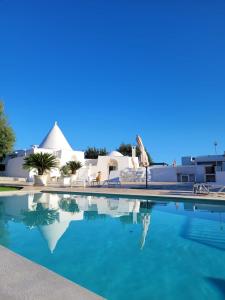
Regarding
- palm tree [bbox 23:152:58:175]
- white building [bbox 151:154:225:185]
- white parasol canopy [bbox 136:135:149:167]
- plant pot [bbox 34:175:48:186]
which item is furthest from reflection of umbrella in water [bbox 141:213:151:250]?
palm tree [bbox 23:152:58:175]

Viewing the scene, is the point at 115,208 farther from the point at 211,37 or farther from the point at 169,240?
the point at 211,37

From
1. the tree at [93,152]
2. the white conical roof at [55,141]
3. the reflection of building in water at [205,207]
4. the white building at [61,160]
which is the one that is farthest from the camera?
the tree at [93,152]

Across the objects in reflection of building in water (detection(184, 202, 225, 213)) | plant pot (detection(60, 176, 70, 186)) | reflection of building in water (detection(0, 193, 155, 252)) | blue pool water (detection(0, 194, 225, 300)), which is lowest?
blue pool water (detection(0, 194, 225, 300))

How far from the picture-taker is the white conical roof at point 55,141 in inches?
1325

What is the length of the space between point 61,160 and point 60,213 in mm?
20034

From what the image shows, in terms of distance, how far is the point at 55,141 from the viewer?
3403 centimetres

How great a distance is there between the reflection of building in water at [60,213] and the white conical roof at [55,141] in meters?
20.3

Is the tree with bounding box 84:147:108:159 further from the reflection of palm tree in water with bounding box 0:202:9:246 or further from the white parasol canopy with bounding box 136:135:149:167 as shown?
the reflection of palm tree in water with bounding box 0:202:9:246

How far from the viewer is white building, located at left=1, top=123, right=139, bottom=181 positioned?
→ 94.5ft

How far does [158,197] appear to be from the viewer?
42.3 ft

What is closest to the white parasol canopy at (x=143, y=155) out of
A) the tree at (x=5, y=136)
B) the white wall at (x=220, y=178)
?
the white wall at (x=220, y=178)

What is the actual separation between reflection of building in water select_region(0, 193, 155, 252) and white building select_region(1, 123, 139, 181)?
48.3ft

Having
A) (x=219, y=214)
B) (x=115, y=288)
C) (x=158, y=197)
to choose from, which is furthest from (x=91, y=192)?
(x=115, y=288)

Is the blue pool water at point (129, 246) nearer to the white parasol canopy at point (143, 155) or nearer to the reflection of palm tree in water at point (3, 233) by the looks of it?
the reflection of palm tree in water at point (3, 233)
